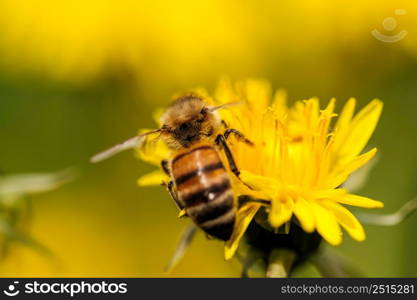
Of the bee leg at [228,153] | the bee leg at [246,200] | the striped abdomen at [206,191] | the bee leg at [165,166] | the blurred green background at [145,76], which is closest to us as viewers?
the striped abdomen at [206,191]

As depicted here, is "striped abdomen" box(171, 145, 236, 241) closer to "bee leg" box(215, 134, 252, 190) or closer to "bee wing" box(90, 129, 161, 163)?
"bee leg" box(215, 134, 252, 190)

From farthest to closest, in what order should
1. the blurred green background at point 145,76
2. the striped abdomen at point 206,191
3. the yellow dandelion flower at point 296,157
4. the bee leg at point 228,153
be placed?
1. the blurred green background at point 145,76
2. the bee leg at point 228,153
3. the yellow dandelion flower at point 296,157
4. the striped abdomen at point 206,191

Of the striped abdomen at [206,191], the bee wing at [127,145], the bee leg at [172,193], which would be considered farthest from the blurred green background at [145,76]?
the striped abdomen at [206,191]

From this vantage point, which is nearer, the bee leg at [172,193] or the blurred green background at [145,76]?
the bee leg at [172,193]

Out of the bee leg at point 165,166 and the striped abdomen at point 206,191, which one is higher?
the bee leg at point 165,166

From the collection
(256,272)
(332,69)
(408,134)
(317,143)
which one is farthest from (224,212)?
(332,69)

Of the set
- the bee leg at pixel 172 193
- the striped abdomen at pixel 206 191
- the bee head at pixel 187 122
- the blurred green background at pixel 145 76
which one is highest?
the blurred green background at pixel 145 76

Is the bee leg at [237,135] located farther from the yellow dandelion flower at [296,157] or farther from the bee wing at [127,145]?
the bee wing at [127,145]
